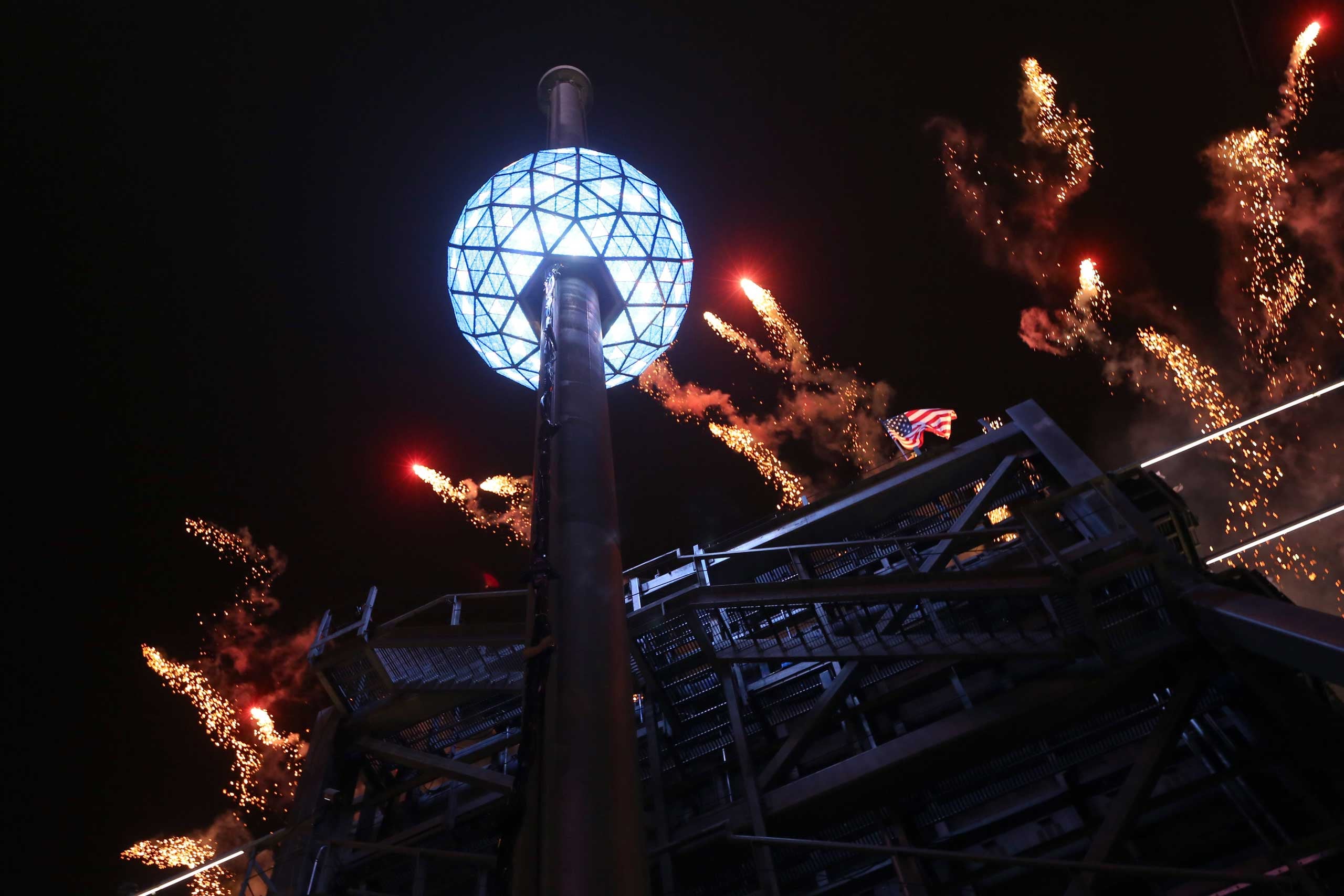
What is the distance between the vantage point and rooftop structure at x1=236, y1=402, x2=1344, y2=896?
29.6ft

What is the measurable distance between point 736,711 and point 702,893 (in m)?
2.55

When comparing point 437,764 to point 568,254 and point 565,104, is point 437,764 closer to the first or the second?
point 568,254

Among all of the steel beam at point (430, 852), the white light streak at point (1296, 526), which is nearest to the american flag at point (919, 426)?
the white light streak at point (1296, 526)

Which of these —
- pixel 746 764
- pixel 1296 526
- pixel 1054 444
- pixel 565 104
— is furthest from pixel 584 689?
pixel 565 104

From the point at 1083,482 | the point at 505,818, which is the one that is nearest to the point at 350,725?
the point at 505,818

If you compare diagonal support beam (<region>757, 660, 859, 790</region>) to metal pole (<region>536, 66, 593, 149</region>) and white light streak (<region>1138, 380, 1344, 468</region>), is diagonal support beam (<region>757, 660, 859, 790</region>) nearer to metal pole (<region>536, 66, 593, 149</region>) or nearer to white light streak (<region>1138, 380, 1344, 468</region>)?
white light streak (<region>1138, 380, 1344, 468</region>)

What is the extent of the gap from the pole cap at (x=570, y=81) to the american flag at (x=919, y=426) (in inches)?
697

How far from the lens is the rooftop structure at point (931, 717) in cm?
903

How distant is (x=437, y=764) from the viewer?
39.3 feet

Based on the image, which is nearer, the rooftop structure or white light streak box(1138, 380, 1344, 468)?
the rooftop structure

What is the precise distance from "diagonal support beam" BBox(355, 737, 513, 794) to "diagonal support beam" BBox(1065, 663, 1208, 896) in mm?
6996

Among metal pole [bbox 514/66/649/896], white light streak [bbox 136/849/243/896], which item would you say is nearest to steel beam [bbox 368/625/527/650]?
metal pole [bbox 514/66/649/896]

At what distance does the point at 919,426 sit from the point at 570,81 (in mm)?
19208

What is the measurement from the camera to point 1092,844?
8797mm
